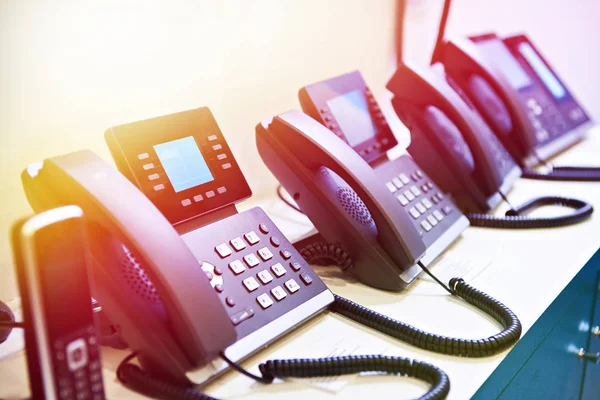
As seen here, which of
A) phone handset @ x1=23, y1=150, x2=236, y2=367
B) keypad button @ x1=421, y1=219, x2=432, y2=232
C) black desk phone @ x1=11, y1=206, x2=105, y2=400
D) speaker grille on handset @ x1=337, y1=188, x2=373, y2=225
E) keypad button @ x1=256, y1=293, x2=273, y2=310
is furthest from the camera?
keypad button @ x1=421, y1=219, x2=432, y2=232

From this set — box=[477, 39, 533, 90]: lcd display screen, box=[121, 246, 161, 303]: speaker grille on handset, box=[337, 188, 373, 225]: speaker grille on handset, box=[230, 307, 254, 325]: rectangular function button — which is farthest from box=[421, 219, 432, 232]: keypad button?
box=[477, 39, 533, 90]: lcd display screen

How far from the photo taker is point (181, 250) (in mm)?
546

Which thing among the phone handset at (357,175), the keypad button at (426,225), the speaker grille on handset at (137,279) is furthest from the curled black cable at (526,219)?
the speaker grille on handset at (137,279)

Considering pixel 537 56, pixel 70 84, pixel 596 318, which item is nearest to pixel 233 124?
pixel 70 84

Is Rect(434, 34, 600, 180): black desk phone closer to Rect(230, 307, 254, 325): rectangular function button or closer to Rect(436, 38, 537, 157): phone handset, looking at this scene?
Rect(436, 38, 537, 157): phone handset

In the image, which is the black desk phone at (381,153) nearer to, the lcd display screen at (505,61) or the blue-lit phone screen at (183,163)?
the blue-lit phone screen at (183,163)

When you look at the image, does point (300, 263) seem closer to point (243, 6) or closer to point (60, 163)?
point (60, 163)

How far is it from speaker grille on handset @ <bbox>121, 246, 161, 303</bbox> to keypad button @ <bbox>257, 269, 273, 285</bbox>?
5.4 inches

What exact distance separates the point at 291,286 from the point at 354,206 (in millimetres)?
155

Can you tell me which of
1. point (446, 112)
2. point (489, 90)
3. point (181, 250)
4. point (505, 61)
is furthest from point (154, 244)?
point (505, 61)

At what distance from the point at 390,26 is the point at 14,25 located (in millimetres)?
931

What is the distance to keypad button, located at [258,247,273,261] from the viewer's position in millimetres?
688

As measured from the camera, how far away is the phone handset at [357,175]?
2.40 feet

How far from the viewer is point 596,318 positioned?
1.00 metres
